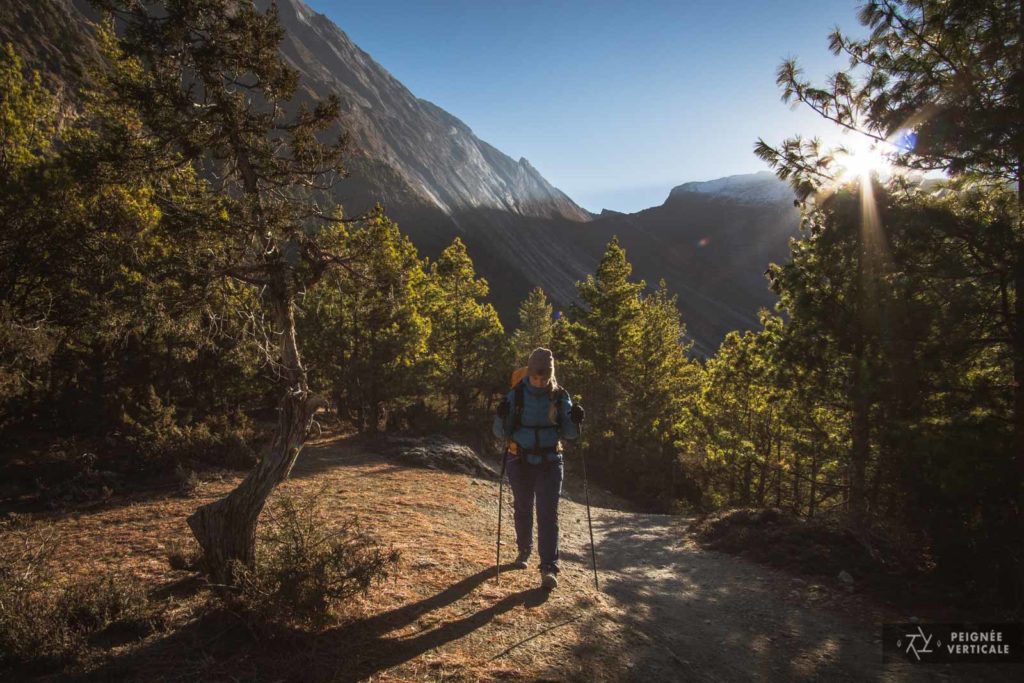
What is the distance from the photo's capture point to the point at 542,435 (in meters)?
5.14

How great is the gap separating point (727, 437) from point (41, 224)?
53.5 ft

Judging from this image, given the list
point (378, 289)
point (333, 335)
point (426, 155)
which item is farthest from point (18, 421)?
point (426, 155)

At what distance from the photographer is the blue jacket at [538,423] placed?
16.9 ft

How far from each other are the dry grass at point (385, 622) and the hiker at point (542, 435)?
59 cm

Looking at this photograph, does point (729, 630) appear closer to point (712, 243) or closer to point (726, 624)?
point (726, 624)

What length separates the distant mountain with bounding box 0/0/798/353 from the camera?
326ft

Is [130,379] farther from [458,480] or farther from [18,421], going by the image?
[458,480]

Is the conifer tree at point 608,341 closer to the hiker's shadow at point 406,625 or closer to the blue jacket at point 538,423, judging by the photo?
the blue jacket at point 538,423

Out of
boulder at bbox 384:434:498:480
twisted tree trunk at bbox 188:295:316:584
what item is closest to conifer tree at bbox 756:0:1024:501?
twisted tree trunk at bbox 188:295:316:584

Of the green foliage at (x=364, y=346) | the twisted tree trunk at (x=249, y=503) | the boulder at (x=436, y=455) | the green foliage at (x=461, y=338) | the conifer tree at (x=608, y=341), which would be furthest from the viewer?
the conifer tree at (x=608, y=341)

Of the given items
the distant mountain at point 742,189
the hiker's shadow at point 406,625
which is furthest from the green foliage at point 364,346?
the distant mountain at point 742,189

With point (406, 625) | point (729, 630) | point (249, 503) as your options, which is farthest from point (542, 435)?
point (729, 630)

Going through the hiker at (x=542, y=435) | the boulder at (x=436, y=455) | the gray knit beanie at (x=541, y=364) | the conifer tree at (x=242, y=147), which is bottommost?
the boulder at (x=436, y=455)

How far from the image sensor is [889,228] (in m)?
6.86
